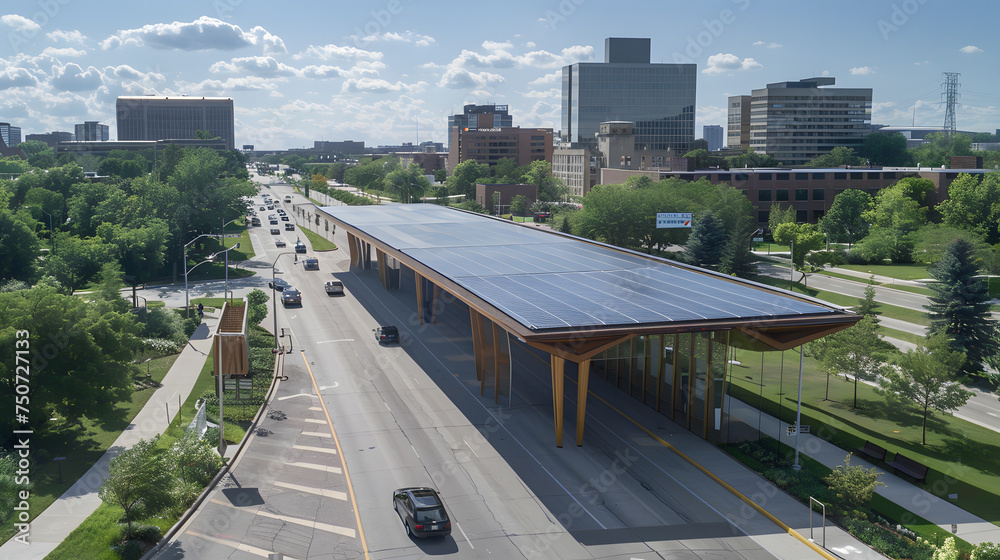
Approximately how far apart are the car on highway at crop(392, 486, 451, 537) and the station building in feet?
25.2

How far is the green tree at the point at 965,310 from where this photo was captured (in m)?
47.0

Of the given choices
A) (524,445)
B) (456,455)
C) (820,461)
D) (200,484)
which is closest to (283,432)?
(200,484)

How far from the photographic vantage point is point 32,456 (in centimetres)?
3262

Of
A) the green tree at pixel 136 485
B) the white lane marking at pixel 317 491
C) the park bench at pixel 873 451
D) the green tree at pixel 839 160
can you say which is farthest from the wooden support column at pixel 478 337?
the green tree at pixel 839 160

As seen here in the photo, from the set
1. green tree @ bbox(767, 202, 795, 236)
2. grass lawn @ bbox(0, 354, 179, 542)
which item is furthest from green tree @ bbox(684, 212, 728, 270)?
grass lawn @ bbox(0, 354, 179, 542)

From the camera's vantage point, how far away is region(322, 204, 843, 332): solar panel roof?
109 ft

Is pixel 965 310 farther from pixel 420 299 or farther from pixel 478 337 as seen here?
pixel 420 299

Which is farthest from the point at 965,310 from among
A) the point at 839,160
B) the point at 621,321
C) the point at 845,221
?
the point at 839,160

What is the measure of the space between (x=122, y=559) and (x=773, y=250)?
3897 inches

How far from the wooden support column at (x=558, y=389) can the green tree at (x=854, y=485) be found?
1117cm

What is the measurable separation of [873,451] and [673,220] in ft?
185

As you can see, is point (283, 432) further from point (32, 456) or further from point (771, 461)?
point (771, 461)

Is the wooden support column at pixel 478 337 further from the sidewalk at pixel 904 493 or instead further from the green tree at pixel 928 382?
the green tree at pixel 928 382

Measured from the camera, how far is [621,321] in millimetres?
31906
